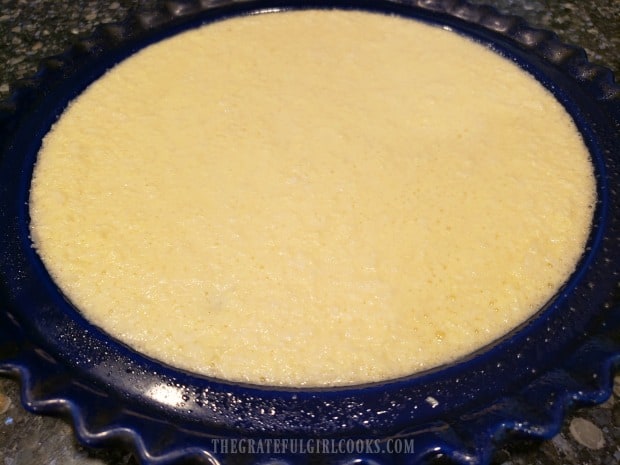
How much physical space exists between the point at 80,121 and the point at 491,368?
1.10m

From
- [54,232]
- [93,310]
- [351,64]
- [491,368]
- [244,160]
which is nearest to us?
[491,368]

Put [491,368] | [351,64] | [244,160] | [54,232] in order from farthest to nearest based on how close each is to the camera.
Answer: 1. [351,64]
2. [244,160]
3. [54,232]
4. [491,368]

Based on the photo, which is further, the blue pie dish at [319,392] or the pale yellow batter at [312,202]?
the pale yellow batter at [312,202]

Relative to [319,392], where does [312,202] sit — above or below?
above

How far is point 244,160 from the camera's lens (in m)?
1.34

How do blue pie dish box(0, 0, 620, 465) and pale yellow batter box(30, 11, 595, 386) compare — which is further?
pale yellow batter box(30, 11, 595, 386)

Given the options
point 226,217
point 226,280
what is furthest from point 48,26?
point 226,280

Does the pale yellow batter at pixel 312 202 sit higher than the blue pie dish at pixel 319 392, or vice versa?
the pale yellow batter at pixel 312 202

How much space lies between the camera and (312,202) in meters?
1.24

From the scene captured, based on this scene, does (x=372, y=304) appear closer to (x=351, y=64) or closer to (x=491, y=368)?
(x=491, y=368)

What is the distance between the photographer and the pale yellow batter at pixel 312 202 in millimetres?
1028

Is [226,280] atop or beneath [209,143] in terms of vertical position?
beneath

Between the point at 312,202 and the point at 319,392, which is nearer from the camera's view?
the point at 319,392

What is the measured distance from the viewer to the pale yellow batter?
3.37 feet
